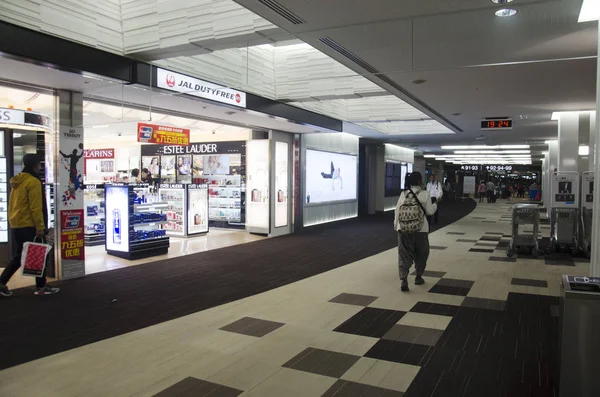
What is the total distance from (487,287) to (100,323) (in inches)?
192

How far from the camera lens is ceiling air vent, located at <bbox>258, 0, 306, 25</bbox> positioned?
398 cm

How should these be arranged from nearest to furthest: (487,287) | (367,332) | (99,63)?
(367,332) → (99,63) → (487,287)

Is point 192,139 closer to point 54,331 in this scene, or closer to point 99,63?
point 99,63

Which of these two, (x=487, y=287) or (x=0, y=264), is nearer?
(x=487, y=287)

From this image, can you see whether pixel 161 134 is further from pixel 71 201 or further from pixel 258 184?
pixel 71 201

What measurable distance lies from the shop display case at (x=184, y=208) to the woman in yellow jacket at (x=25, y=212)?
539 centimetres

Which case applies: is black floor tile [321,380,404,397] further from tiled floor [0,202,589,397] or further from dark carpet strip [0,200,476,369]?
dark carpet strip [0,200,476,369]

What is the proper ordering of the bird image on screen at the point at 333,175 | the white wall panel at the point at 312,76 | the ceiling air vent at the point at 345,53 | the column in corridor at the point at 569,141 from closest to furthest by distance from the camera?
the ceiling air vent at the point at 345,53 < the white wall panel at the point at 312,76 < the column in corridor at the point at 569,141 < the bird image on screen at the point at 333,175

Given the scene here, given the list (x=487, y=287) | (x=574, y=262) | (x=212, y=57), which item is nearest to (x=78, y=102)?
(x=212, y=57)

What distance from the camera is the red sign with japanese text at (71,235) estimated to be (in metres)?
6.54

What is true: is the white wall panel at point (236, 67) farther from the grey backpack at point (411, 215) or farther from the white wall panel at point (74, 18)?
the grey backpack at point (411, 215)

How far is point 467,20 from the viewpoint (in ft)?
14.8

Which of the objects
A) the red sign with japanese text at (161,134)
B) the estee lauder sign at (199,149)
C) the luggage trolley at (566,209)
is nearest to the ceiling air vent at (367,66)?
the luggage trolley at (566,209)

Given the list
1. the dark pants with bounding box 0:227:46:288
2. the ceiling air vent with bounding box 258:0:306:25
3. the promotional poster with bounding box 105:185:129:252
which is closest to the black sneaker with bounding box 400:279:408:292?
the ceiling air vent with bounding box 258:0:306:25
